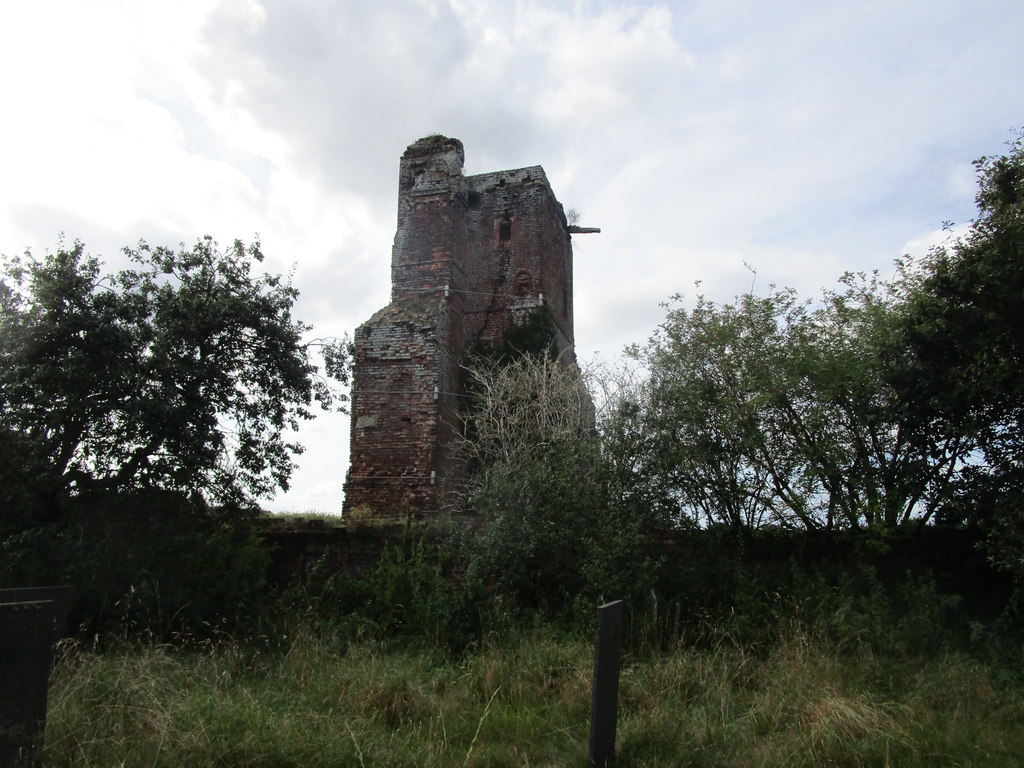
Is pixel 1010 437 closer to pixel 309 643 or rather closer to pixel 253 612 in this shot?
pixel 309 643

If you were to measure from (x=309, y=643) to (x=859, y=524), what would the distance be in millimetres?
7179

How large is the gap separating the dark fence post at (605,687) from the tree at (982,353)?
523 cm

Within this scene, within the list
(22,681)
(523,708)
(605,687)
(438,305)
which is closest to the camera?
(22,681)

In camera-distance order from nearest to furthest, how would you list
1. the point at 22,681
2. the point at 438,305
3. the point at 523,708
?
the point at 22,681 < the point at 523,708 < the point at 438,305

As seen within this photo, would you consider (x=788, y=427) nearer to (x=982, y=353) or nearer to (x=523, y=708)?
(x=982, y=353)

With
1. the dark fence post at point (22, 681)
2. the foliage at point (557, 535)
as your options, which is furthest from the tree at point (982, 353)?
the dark fence post at point (22, 681)

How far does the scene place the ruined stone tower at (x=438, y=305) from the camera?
14.9 metres

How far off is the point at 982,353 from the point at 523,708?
20.5 ft

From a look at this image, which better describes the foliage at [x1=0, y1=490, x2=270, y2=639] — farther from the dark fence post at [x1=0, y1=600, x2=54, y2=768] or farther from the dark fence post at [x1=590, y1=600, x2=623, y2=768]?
the dark fence post at [x1=590, y1=600, x2=623, y2=768]

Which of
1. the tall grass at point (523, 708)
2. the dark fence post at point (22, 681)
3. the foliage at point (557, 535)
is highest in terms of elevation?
the foliage at point (557, 535)

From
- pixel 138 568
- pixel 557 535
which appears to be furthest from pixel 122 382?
pixel 557 535

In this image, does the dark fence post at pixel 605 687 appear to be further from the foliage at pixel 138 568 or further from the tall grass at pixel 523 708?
the foliage at pixel 138 568

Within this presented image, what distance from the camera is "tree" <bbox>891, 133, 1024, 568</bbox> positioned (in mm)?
7527

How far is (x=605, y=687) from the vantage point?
15.6 feet
